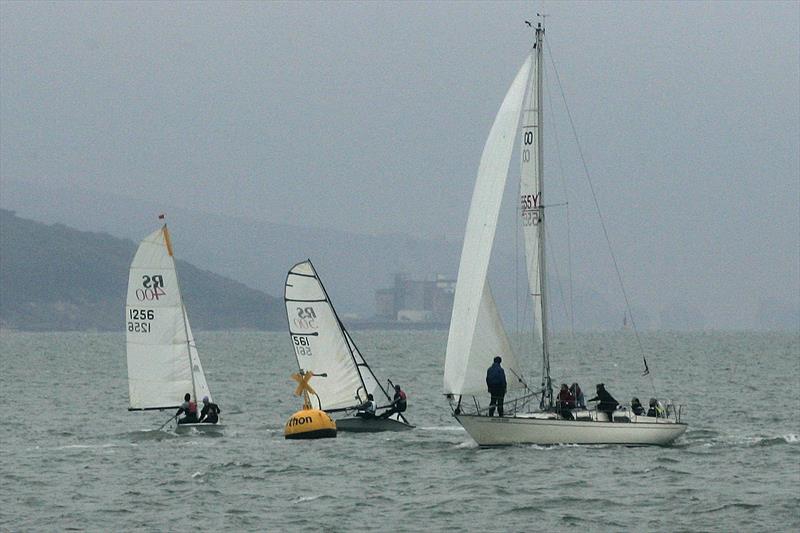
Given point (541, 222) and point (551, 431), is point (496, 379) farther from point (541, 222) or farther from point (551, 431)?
point (541, 222)

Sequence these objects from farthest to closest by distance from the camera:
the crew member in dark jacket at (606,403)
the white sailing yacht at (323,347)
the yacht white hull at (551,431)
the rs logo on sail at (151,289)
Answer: the white sailing yacht at (323,347) < the rs logo on sail at (151,289) < the crew member in dark jacket at (606,403) < the yacht white hull at (551,431)

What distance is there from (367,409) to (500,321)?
913 cm

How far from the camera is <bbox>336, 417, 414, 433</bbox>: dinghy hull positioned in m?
45.6

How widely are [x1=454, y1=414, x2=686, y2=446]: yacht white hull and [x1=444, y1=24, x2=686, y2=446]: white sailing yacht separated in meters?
0.03

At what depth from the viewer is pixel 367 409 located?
45938mm

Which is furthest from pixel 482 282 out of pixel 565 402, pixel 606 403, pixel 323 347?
pixel 323 347

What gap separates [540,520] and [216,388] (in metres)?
52.6

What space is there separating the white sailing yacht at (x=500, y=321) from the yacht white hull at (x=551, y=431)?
0.08 feet

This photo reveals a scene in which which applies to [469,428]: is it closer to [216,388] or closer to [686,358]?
[216,388]

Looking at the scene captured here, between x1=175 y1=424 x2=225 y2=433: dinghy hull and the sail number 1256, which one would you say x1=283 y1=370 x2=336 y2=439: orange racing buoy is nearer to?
x1=175 y1=424 x2=225 y2=433: dinghy hull

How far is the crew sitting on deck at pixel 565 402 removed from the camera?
1486 inches

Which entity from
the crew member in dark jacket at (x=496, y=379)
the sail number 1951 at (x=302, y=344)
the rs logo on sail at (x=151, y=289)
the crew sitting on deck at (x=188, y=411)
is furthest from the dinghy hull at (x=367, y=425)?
the crew member in dark jacket at (x=496, y=379)

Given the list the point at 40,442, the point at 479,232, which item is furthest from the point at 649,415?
the point at 40,442

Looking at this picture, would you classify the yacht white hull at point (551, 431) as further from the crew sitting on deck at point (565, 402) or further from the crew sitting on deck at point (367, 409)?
the crew sitting on deck at point (367, 409)
